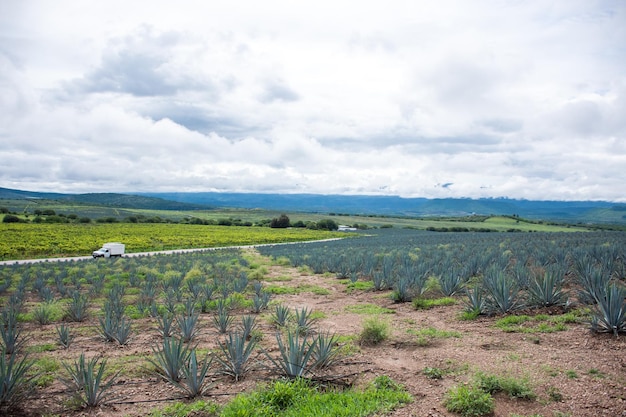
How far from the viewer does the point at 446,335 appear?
23.2 feet

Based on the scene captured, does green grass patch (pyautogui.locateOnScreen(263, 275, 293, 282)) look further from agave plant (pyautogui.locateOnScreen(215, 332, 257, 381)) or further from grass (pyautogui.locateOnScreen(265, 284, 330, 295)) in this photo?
agave plant (pyautogui.locateOnScreen(215, 332, 257, 381))

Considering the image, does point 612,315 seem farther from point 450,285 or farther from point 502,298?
point 450,285

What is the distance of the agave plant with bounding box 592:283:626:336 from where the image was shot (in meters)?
5.99

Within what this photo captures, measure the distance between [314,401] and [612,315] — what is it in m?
5.00

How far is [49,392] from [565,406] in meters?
6.26

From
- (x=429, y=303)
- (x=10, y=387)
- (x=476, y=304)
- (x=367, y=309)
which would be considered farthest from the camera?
(x=367, y=309)

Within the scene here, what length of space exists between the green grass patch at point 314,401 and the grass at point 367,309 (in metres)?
4.76

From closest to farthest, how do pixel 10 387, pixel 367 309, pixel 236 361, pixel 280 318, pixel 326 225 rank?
pixel 10 387
pixel 236 361
pixel 280 318
pixel 367 309
pixel 326 225

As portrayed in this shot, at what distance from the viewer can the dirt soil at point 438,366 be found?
170 inches

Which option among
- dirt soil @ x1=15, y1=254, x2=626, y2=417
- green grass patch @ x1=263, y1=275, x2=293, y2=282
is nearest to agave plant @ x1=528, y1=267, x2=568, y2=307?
dirt soil @ x1=15, y1=254, x2=626, y2=417

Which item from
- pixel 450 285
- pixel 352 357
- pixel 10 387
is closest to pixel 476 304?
pixel 450 285

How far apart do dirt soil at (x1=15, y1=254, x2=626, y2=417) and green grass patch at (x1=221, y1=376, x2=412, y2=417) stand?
23 centimetres

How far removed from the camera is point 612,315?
6109mm

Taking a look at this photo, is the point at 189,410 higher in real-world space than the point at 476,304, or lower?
lower
